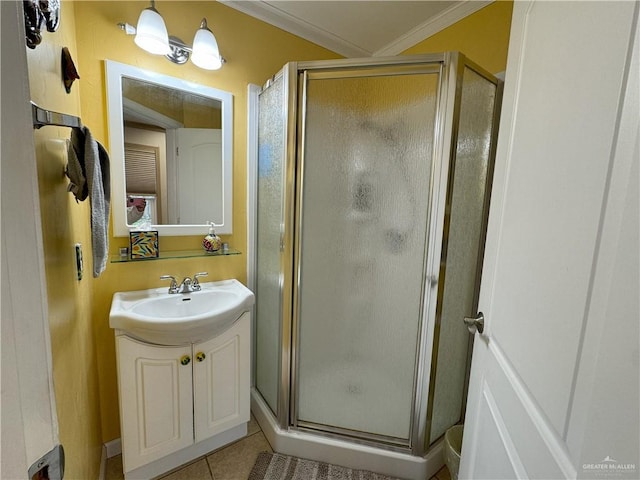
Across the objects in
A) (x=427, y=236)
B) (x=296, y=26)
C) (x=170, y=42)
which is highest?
(x=296, y=26)

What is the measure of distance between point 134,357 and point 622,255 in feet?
5.23

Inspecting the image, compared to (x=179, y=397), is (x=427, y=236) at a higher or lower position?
higher

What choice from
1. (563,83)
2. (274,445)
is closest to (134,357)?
(274,445)

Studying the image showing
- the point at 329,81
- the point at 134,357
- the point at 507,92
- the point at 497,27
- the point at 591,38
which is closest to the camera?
the point at 591,38

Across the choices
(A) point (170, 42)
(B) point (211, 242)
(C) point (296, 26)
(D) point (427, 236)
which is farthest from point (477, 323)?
(C) point (296, 26)

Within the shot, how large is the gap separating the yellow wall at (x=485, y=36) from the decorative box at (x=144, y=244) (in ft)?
6.54

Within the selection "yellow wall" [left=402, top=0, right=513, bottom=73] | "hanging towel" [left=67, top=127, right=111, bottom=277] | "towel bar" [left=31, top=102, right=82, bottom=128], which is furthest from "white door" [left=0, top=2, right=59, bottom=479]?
"yellow wall" [left=402, top=0, right=513, bottom=73]

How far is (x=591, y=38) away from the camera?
0.50 m

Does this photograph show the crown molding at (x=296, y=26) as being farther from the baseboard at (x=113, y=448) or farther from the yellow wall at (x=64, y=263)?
the baseboard at (x=113, y=448)

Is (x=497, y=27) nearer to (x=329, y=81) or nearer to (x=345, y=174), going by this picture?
(x=329, y=81)

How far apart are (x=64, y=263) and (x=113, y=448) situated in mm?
1300

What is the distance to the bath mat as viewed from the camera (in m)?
1.41

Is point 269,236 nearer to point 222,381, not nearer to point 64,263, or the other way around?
point 222,381

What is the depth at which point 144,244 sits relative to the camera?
1.42m
